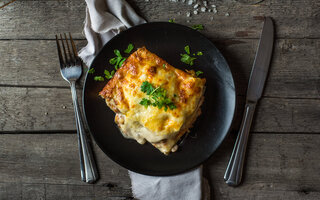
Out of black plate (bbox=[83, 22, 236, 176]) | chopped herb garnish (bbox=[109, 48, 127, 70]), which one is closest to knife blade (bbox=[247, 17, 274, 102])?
black plate (bbox=[83, 22, 236, 176])

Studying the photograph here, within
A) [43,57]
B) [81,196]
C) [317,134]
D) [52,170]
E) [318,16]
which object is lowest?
[81,196]

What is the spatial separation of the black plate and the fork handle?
18cm

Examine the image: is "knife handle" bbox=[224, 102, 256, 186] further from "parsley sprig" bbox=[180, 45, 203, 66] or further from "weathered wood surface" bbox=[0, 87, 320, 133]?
"parsley sprig" bbox=[180, 45, 203, 66]

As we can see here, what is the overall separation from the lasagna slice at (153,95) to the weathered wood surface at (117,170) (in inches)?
28.3

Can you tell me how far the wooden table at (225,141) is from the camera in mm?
2734

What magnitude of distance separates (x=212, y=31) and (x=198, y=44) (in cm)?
28

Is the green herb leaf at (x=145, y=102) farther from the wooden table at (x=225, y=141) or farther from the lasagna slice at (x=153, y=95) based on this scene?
the wooden table at (x=225, y=141)

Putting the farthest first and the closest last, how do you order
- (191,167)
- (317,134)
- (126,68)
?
1. (317,134)
2. (191,167)
3. (126,68)

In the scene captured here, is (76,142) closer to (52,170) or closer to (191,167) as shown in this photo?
(52,170)

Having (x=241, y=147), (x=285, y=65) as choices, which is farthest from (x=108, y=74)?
(x=285, y=65)

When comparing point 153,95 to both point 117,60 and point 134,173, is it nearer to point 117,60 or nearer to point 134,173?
point 117,60

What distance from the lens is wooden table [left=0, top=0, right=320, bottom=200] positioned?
2734 mm

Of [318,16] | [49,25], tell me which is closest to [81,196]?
[49,25]

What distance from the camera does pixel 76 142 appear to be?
9.22ft
